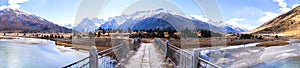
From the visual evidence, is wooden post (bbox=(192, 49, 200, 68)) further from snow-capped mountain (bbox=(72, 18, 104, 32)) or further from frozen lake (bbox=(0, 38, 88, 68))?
snow-capped mountain (bbox=(72, 18, 104, 32))

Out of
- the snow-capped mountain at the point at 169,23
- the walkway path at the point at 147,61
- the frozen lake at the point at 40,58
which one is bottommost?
the frozen lake at the point at 40,58

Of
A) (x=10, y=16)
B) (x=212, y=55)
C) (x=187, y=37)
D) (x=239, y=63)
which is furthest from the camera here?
(x=10, y=16)

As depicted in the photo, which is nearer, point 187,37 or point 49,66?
point 49,66

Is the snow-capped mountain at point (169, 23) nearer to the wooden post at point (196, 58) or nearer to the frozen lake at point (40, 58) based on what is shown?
the frozen lake at point (40, 58)

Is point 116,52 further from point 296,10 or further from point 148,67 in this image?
point 296,10

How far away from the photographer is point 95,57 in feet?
17.8

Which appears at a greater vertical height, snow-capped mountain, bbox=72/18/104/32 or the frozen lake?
snow-capped mountain, bbox=72/18/104/32

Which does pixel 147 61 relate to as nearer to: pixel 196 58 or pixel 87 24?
pixel 196 58

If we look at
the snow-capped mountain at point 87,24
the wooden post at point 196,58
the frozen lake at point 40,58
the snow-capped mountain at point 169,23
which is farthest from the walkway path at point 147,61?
the snow-capped mountain at point 169,23

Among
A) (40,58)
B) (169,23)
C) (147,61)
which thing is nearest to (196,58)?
(147,61)

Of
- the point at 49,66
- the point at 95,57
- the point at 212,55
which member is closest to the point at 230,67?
the point at 212,55

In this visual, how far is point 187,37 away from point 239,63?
24247mm

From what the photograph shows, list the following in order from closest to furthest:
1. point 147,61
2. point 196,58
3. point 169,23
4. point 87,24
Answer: point 196,58 < point 147,61 < point 87,24 < point 169,23

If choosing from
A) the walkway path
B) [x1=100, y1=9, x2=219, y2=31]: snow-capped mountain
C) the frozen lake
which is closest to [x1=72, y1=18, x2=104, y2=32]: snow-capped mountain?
the frozen lake
